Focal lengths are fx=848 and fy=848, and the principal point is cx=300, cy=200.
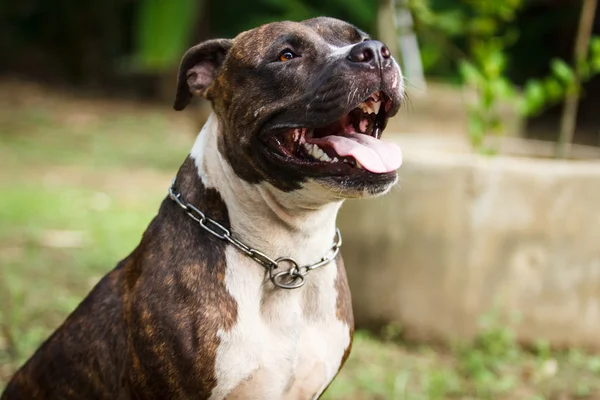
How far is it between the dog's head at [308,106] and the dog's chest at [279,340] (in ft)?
1.11

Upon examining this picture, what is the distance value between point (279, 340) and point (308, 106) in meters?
0.71

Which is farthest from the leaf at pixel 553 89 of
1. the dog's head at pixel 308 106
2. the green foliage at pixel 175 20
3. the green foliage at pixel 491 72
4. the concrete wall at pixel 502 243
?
the green foliage at pixel 175 20

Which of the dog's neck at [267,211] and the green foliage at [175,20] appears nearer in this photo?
the dog's neck at [267,211]

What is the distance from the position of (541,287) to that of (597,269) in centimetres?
30

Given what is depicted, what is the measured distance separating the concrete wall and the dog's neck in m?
1.79

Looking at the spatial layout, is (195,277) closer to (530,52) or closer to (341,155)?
(341,155)

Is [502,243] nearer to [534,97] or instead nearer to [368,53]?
[534,97]

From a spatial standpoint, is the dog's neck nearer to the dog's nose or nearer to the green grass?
the dog's nose

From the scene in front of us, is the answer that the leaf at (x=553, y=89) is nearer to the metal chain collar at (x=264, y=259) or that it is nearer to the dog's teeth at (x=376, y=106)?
the dog's teeth at (x=376, y=106)

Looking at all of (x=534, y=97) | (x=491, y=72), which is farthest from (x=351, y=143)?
(x=534, y=97)

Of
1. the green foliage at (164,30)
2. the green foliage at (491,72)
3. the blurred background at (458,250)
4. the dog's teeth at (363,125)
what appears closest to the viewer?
the dog's teeth at (363,125)

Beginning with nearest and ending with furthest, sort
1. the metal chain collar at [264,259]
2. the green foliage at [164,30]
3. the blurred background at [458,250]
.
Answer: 1. the metal chain collar at [264,259]
2. the blurred background at [458,250]
3. the green foliage at [164,30]

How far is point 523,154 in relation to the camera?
5391 mm

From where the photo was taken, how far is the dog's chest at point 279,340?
247cm
